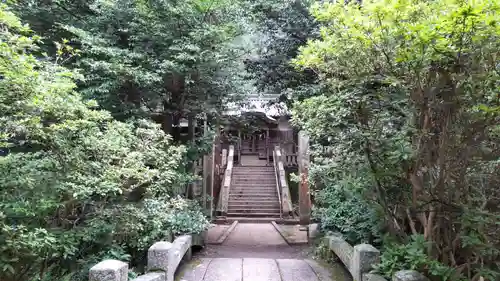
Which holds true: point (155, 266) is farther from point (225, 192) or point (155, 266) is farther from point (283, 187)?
point (283, 187)

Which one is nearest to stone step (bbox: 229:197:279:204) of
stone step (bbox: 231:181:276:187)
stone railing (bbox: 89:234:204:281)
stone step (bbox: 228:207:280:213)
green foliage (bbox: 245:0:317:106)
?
stone step (bbox: 228:207:280:213)

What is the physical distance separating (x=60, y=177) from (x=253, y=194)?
1273cm

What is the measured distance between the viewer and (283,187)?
52.8 feet

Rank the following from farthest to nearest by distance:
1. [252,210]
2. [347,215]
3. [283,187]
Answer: [283,187] → [252,210] → [347,215]

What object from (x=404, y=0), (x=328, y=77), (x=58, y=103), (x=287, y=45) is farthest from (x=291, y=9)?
(x=58, y=103)

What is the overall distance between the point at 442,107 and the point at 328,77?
7.12 ft

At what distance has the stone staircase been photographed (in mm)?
15359

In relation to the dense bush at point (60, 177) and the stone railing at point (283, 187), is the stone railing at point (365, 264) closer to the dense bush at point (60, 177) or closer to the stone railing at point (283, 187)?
the dense bush at point (60, 177)

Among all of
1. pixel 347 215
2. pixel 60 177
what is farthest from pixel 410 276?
pixel 60 177

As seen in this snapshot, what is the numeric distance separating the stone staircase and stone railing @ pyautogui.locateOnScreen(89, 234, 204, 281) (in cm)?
891

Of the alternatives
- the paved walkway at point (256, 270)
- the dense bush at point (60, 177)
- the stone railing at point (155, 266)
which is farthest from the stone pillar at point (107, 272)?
the paved walkway at point (256, 270)

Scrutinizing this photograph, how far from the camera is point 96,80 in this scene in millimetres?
6801

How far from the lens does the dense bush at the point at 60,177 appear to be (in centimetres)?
392

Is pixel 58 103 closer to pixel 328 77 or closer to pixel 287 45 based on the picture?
pixel 328 77
